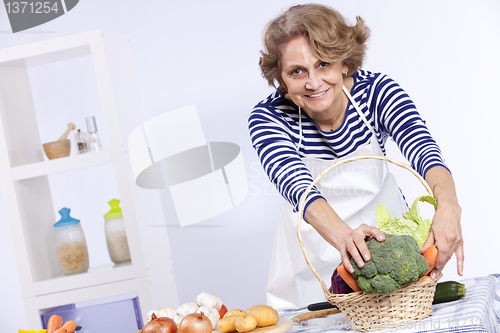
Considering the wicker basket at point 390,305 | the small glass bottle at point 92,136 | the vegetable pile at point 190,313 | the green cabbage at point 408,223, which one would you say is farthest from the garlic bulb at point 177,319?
the small glass bottle at point 92,136

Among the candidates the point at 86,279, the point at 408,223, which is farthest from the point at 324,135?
the point at 86,279

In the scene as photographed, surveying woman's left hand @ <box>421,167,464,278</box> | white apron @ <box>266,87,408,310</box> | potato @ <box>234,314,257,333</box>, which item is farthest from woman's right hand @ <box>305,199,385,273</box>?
white apron @ <box>266,87,408,310</box>

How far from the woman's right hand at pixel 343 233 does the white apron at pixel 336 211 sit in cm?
42

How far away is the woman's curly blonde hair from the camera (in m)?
1.16

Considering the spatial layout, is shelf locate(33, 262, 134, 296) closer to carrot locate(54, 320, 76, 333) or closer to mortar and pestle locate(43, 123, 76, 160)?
mortar and pestle locate(43, 123, 76, 160)

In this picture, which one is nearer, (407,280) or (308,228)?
(407,280)

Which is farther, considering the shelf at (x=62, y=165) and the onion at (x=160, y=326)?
the shelf at (x=62, y=165)

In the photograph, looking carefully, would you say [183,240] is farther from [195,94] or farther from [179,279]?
[195,94]

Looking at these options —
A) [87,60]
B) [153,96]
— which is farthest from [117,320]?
[87,60]

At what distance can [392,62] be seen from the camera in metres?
2.14

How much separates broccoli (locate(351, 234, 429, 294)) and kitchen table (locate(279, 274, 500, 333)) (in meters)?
0.09

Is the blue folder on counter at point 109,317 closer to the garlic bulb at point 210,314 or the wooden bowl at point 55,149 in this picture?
the wooden bowl at point 55,149

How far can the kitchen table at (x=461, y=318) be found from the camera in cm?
77

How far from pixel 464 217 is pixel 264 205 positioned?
2.97 ft
